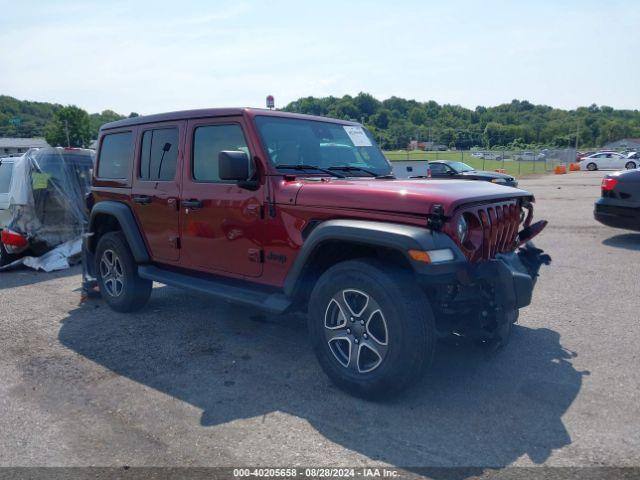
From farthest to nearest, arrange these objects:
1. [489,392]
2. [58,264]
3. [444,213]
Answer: [58,264] < [489,392] < [444,213]

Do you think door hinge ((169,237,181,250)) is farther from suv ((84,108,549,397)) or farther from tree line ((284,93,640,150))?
tree line ((284,93,640,150))

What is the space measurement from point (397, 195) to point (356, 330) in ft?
3.12

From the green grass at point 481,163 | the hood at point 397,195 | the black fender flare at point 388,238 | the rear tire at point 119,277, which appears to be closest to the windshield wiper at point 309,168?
the hood at point 397,195

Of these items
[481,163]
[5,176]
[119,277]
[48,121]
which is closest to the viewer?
[119,277]

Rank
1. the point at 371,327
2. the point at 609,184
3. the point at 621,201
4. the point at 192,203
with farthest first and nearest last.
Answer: the point at 609,184 → the point at 621,201 → the point at 192,203 → the point at 371,327

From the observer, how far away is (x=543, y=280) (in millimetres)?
6762

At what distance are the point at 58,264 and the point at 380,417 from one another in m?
6.47

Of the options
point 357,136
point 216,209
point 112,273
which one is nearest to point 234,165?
point 216,209

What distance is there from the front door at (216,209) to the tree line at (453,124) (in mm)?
51709

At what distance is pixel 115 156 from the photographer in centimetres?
594

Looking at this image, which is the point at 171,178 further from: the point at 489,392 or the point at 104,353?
the point at 489,392

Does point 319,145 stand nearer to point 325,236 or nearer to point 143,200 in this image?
point 325,236

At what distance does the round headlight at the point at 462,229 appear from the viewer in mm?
3457

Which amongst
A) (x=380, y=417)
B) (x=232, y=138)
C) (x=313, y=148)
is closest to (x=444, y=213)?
(x=380, y=417)
